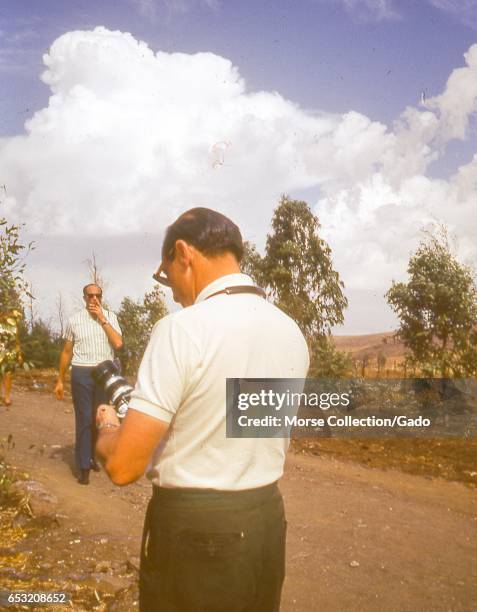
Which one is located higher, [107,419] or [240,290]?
[240,290]

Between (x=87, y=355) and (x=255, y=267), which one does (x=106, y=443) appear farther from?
(x=255, y=267)

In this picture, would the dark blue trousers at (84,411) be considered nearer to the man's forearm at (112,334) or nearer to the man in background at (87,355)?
the man in background at (87,355)

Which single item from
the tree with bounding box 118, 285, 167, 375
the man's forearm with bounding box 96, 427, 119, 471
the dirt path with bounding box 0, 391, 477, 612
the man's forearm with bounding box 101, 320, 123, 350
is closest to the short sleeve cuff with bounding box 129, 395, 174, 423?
the man's forearm with bounding box 96, 427, 119, 471

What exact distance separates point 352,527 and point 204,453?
13.6ft

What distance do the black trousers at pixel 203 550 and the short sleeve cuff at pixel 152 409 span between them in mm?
239

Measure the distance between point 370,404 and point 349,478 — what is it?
4562mm

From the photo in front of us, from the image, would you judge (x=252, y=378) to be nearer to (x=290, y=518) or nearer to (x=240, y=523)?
(x=240, y=523)

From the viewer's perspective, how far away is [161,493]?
5.75ft

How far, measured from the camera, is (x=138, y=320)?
17.3m

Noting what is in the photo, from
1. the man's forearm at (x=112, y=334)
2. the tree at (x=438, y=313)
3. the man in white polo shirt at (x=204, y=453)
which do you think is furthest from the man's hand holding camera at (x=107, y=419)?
the tree at (x=438, y=313)

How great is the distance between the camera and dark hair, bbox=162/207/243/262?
1873 mm

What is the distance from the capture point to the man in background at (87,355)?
5.82m

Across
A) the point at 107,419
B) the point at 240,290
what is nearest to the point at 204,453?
the point at 107,419

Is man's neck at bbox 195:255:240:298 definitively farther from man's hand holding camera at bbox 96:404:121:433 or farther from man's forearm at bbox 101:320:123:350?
man's forearm at bbox 101:320:123:350
